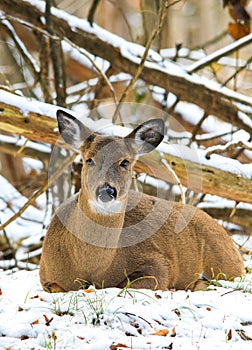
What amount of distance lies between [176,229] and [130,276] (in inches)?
32.0

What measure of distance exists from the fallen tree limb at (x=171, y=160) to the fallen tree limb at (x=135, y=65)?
1.64 m

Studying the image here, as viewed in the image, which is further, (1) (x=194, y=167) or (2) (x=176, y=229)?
(1) (x=194, y=167)

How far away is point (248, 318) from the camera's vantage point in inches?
165

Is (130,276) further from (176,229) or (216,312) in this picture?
(216,312)

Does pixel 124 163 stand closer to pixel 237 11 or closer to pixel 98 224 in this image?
pixel 98 224

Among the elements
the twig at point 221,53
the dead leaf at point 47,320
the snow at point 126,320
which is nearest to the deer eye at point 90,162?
the snow at point 126,320

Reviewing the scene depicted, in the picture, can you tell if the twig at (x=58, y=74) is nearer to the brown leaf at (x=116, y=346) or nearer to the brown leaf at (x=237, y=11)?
the brown leaf at (x=237, y=11)

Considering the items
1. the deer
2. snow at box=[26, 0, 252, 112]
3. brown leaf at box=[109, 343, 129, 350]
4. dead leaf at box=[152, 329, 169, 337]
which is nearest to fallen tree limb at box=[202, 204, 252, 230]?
snow at box=[26, 0, 252, 112]

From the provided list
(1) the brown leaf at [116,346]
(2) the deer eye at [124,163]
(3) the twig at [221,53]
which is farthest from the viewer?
(3) the twig at [221,53]

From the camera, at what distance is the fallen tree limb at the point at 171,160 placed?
7094 mm

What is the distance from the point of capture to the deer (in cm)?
543

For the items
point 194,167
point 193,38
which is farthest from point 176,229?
point 193,38

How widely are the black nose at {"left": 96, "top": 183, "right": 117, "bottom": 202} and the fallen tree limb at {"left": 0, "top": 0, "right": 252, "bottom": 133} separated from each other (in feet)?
13.8

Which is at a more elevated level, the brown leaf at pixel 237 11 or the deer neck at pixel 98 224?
the brown leaf at pixel 237 11
